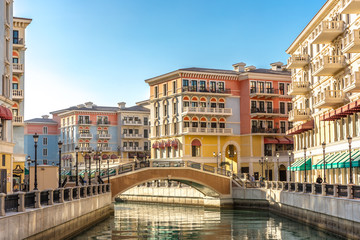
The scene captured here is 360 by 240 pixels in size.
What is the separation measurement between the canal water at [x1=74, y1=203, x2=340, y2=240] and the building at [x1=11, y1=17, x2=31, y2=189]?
40.7 ft

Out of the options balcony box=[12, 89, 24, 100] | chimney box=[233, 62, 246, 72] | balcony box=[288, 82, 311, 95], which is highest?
chimney box=[233, 62, 246, 72]

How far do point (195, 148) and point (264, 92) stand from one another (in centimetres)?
1291

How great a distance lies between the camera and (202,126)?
8162cm

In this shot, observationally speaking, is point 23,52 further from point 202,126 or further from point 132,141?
point 132,141

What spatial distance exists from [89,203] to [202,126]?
132ft

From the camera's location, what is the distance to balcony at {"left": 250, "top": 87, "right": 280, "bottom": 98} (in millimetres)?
82000

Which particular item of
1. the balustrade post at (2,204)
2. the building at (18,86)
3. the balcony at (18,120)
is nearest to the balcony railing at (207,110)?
the building at (18,86)

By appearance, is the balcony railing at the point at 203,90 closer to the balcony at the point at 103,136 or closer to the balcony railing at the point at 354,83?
the balcony railing at the point at 354,83

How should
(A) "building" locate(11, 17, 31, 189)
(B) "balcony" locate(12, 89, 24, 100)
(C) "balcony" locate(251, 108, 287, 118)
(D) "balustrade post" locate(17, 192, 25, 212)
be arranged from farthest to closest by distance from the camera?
(C) "balcony" locate(251, 108, 287, 118), (A) "building" locate(11, 17, 31, 189), (B) "balcony" locate(12, 89, 24, 100), (D) "balustrade post" locate(17, 192, 25, 212)

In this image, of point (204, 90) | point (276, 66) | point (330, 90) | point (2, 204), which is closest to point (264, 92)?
point (204, 90)

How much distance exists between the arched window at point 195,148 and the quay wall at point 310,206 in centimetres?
1872

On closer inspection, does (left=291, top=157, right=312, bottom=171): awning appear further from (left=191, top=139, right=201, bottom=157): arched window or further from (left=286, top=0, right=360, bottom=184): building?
(left=191, top=139, right=201, bottom=157): arched window

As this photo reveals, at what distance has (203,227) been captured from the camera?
42.6 m

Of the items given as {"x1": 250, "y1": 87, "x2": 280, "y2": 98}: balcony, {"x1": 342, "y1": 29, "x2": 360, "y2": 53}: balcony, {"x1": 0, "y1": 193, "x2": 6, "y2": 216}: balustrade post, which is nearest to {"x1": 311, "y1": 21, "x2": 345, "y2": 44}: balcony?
{"x1": 342, "y1": 29, "x2": 360, "y2": 53}: balcony
